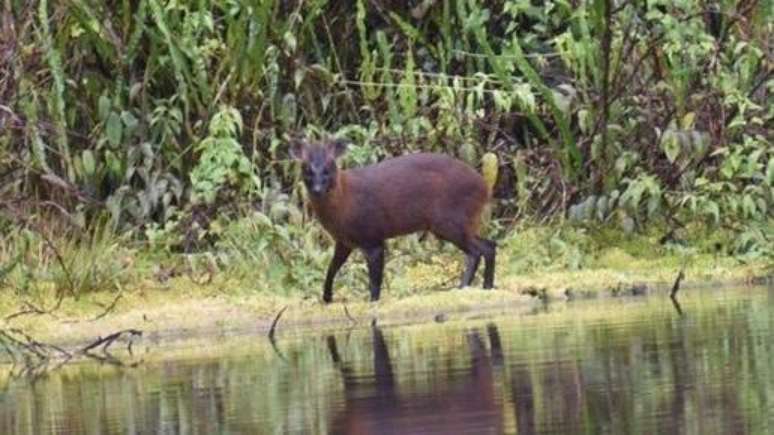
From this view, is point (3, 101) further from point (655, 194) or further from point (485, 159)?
point (655, 194)

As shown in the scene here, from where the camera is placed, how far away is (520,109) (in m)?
20.2

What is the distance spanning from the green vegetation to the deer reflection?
21.0ft

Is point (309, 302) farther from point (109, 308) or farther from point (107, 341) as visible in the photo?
point (107, 341)

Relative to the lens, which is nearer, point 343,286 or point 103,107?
point 343,286

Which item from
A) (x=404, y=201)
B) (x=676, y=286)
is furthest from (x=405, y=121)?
(x=676, y=286)

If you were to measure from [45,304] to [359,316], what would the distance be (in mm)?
2490

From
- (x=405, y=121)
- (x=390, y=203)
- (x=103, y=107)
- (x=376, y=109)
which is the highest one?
(x=103, y=107)

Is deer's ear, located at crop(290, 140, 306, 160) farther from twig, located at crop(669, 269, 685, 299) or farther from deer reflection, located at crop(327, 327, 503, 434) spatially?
deer reflection, located at crop(327, 327, 503, 434)

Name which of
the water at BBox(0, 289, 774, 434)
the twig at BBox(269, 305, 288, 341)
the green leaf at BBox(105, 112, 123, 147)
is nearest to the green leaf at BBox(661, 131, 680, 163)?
the water at BBox(0, 289, 774, 434)

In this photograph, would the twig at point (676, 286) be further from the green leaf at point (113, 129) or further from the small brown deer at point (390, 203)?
the green leaf at point (113, 129)

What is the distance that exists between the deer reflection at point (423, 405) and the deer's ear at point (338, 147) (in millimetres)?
4444

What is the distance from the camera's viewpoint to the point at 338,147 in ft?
56.0

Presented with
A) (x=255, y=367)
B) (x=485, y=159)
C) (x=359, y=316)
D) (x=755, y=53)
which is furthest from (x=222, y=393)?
(x=755, y=53)

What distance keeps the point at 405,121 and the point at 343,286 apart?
2719 mm
